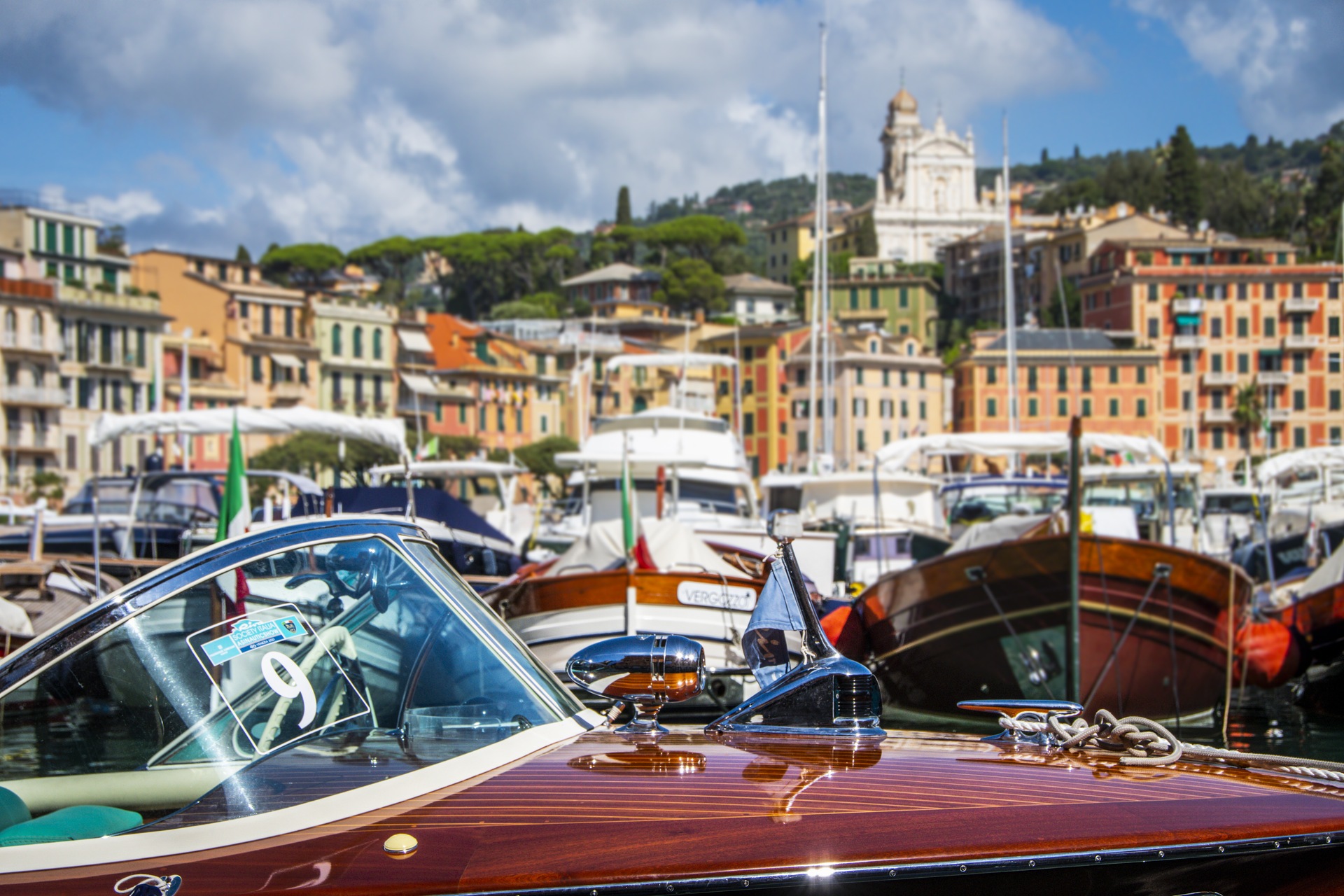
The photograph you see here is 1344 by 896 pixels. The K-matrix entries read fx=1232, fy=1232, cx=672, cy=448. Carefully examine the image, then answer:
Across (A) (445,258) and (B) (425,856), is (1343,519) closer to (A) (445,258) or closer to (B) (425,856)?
(B) (425,856)

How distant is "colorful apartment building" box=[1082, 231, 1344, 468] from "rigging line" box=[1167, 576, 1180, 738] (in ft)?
80.8

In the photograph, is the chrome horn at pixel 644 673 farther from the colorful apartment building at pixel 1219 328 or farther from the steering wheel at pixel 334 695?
the colorful apartment building at pixel 1219 328

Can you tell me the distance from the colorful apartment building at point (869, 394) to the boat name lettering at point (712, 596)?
217ft

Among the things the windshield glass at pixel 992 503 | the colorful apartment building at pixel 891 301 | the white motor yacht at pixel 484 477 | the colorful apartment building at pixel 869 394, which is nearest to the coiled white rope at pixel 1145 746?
the white motor yacht at pixel 484 477

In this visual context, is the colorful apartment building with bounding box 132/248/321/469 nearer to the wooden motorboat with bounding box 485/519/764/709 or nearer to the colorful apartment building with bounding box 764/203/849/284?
the wooden motorboat with bounding box 485/519/764/709

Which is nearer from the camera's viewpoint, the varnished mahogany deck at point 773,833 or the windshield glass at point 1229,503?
the varnished mahogany deck at point 773,833

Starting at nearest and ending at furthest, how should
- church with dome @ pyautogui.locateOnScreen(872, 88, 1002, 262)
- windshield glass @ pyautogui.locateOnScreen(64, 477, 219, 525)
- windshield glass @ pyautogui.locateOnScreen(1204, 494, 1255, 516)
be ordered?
windshield glass @ pyautogui.locateOnScreen(64, 477, 219, 525) → windshield glass @ pyautogui.locateOnScreen(1204, 494, 1255, 516) → church with dome @ pyautogui.locateOnScreen(872, 88, 1002, 262)

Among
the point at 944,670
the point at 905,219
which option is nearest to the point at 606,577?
the point at 944,670

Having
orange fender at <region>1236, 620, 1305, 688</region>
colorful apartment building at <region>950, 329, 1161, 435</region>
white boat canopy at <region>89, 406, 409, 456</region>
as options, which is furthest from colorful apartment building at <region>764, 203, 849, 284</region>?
orange fender at <region>1236, 620, 1305, 688</region>

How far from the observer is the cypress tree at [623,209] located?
13488 centimetres

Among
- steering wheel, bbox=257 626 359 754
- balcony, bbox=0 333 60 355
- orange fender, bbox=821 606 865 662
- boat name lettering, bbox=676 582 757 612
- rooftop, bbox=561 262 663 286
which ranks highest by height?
rooftop, bbox=561 262 663 286

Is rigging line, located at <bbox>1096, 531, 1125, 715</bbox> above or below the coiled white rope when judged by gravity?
below

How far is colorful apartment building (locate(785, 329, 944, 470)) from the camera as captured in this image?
78.7 meters

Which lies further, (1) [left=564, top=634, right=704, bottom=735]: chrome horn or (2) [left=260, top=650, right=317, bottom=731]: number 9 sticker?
(1) [left=564, top=634, right=704, bottom=735]: chrome horn
